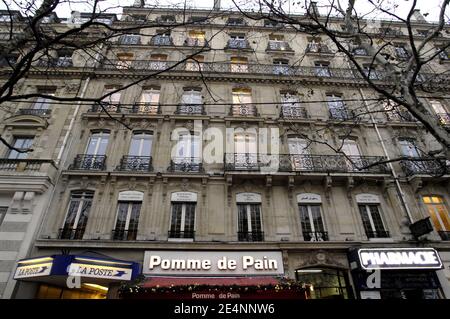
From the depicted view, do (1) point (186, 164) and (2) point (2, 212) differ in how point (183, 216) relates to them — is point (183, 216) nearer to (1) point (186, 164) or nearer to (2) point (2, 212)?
(1) point (186, 164)

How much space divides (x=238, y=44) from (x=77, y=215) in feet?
47.0

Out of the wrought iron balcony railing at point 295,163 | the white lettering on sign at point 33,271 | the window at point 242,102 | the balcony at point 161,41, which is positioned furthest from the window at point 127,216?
the balcony at point 161,41

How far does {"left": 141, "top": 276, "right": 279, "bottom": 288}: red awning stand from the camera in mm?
8250

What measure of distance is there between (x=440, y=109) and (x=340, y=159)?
8.59 m

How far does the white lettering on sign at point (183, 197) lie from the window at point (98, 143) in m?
4.22

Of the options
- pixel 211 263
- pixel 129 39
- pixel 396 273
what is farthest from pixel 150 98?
pixel 396 273

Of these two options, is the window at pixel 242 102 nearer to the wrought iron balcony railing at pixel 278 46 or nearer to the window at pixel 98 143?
the wrought iron balcony railing at pixel 278 46

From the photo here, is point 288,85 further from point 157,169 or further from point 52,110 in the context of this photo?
point 52,110

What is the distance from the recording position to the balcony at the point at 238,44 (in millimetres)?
16953

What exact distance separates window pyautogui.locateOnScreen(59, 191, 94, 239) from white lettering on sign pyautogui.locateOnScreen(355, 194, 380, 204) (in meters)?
11.8

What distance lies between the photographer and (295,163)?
11.9 meters

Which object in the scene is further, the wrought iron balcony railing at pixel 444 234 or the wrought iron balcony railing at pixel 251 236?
the wrought iron balcony railing at pixel 444 234

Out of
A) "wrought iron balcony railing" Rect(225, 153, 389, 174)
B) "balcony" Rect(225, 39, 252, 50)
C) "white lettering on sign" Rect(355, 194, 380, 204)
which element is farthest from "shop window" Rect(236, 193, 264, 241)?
"balcony" Rect(225, 39, 252, 50)
